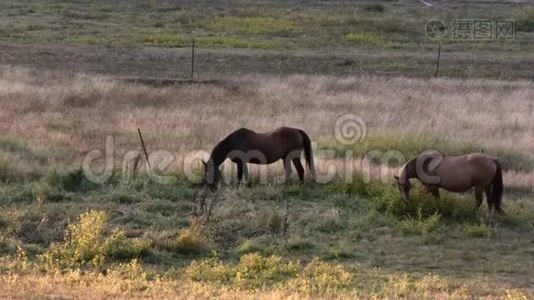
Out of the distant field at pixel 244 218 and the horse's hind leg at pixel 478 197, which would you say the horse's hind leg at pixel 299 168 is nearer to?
the distant field at pixel 244 218

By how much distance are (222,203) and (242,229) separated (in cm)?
105

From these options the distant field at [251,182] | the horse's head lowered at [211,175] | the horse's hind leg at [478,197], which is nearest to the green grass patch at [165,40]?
the distant field at [251,182]

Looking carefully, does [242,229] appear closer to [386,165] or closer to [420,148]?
[386,165]

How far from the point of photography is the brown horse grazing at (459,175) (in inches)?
474

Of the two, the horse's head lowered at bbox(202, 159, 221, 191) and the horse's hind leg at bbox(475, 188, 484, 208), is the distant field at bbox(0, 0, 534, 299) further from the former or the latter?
the horse's head lowered at bbox(202, 159, 221, 191)

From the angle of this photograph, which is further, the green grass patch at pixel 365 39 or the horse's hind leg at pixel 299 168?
the green grass patch at pixel 365 39

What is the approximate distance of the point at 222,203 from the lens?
40.2 feet

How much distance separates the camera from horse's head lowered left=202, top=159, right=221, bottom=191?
1295 cm

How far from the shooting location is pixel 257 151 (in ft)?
43.9
